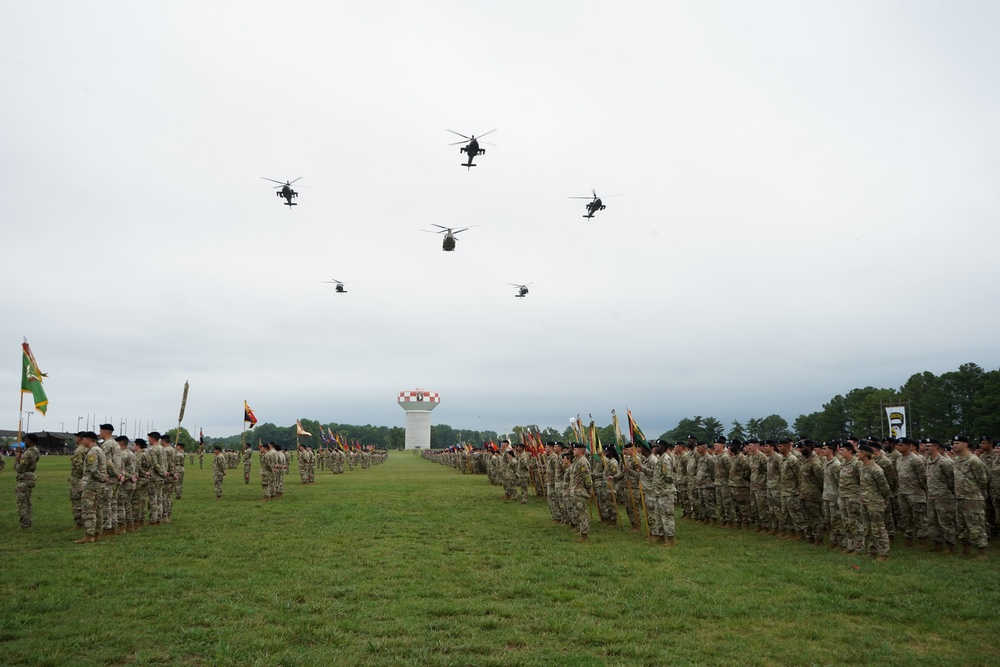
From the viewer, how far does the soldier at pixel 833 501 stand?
492 inches

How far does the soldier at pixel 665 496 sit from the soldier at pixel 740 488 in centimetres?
318

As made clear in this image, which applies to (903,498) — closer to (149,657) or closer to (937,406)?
(149,657)

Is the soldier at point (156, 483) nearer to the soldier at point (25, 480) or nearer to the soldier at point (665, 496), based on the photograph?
the soldier at point (25, 480)

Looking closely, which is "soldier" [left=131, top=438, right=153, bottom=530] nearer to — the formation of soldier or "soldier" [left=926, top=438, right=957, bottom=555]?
the formation of soldier

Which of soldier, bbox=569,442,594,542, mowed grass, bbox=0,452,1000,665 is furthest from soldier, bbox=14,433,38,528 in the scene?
soldier, bbox=569,442,594,542

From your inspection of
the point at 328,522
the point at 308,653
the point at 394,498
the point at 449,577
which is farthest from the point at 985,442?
the point at 394,498

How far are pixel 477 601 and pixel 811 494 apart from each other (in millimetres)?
8816

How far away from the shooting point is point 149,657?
21.0 ft

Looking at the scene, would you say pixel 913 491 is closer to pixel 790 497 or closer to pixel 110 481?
pixel 790 497

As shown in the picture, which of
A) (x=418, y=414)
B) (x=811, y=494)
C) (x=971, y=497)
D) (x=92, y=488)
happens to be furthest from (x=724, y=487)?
(x=418, y=414)

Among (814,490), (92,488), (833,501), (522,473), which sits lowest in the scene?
(522,473)

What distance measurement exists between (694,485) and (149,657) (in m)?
14.2

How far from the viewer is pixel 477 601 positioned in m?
8.53

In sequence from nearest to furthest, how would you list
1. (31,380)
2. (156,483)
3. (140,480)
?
(140,480), (156,483), (31,380)
